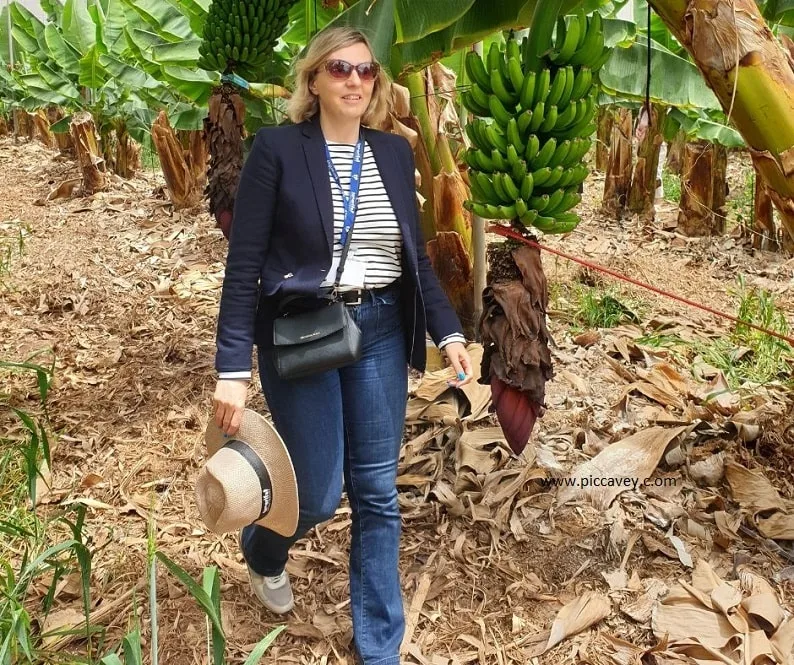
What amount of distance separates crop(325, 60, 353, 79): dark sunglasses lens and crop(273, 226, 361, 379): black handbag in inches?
12.7

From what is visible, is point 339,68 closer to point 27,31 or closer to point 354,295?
point 354,295

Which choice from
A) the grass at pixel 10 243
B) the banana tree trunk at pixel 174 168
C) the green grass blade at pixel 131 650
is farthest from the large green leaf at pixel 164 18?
the green grass blade at pixel 131 650

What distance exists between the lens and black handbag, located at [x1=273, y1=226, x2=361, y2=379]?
153cm

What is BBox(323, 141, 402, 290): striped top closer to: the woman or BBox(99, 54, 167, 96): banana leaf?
the woman

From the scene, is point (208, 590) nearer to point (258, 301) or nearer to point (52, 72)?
point (258, 301)

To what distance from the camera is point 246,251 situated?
1.53 metres

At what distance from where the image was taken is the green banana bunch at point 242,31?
2779mm

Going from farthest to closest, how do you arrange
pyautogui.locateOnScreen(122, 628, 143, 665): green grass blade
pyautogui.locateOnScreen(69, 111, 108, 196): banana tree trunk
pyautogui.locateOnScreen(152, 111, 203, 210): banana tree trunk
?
pyautogui.locateOnScreen(69, 111, 108, 196): banana tree trunk → pyautogui.locateOnScreen(152, 111, 203, 210): banana tree trunk → pyautogui.locateOnScreen(122, 628, 143, 665): green grass blade

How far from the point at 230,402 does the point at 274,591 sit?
70cm

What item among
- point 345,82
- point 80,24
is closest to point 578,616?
point 345,82

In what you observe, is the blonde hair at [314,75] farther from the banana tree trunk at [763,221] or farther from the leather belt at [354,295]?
the banana tree trunk at [763,221]

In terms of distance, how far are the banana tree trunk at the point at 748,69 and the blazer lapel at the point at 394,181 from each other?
70 cm

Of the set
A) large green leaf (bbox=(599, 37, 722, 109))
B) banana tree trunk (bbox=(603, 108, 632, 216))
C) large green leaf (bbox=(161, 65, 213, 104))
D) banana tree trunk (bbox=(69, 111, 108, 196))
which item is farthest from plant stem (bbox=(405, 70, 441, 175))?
banana tree trunk (bbox=(69, 111, 108, 196))

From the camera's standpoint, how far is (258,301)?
1.61 m
